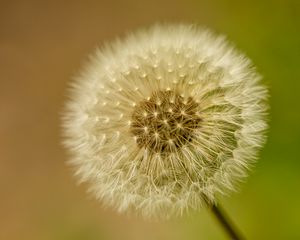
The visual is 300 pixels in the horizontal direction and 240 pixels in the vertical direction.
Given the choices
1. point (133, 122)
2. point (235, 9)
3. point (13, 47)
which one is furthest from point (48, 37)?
point (133, 122)

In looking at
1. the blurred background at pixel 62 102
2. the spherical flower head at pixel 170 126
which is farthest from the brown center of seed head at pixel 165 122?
the blurred background at pixel 62 102

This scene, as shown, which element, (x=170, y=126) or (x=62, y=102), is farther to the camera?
(x=62, y=102)

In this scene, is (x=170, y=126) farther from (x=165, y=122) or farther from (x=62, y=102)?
(x=62, y=102)

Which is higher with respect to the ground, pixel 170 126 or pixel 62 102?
pixel 62 102

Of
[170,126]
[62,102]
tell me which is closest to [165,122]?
[170,126]

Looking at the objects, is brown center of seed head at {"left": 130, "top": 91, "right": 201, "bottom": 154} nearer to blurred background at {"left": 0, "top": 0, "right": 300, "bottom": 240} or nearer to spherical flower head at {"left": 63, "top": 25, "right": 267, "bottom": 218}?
spherical flower head at {"left": 63, "top": 25, "right": 267, "bottom": 218}
